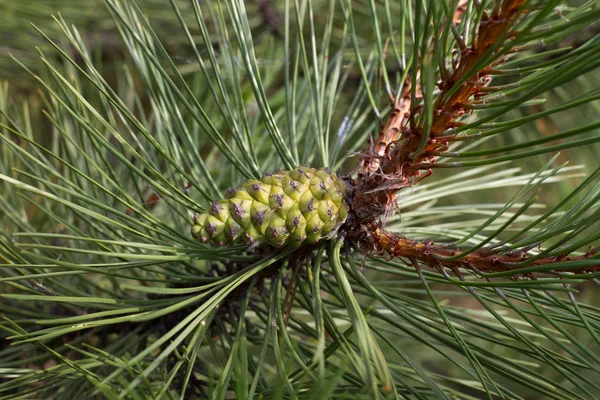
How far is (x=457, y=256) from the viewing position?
451mm

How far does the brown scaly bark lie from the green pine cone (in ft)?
0.11

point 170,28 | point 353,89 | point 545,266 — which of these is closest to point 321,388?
point 545,266

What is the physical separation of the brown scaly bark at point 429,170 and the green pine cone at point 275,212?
0.03 meters

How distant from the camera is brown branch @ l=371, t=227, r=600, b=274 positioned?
456 mm

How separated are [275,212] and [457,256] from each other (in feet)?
0.48

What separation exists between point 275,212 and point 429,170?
139 millimetres

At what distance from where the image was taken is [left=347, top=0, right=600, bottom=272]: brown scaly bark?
0.41 metres

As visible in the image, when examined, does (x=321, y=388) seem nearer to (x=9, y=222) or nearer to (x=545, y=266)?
(x=545, y=266)

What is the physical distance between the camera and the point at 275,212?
47 cm

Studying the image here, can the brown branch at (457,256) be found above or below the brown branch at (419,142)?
below

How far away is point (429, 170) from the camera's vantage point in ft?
1.65

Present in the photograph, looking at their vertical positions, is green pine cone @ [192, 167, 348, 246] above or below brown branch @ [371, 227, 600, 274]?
above

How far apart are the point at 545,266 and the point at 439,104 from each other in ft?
0.46

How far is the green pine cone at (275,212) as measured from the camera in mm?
462
